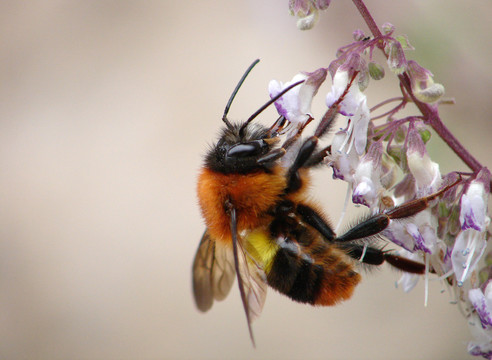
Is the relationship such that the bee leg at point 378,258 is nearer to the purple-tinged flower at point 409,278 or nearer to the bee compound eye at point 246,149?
the purple-tinged flower at point 409,278

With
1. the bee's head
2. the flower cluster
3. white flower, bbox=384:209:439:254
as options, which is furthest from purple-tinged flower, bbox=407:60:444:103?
the bee's head

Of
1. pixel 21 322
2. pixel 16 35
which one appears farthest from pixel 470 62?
pixel 16 35

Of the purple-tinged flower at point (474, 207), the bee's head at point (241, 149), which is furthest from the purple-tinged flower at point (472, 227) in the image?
the bee's head at point (241, 149)

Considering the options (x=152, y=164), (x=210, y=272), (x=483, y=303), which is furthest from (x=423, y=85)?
(x=152, y=164)

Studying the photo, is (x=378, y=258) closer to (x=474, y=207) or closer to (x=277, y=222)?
(x=277, y=222)

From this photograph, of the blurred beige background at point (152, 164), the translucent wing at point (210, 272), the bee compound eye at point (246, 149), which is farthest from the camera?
the blurred beige background at point (152, 164)

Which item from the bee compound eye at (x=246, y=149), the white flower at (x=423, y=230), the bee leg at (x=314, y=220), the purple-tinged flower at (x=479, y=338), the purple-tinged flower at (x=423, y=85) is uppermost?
the bee compound eye at (x=246, y=149)

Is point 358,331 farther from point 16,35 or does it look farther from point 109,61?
point 16,35
